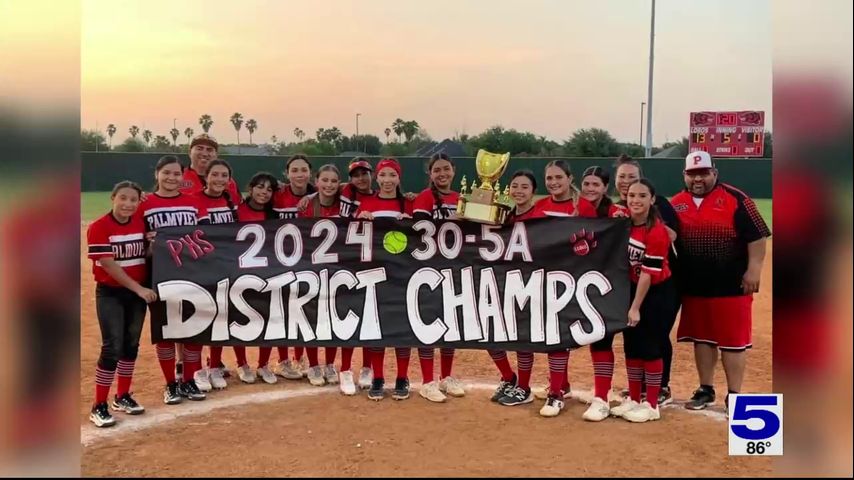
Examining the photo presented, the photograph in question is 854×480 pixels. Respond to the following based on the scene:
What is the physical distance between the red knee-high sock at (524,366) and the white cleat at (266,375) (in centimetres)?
218

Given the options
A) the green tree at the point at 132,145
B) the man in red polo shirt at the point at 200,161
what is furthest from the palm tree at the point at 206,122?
the man in red polo shirt at the point at 200,161

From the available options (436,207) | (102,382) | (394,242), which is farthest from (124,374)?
(436,207)

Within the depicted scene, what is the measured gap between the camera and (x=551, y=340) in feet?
16.3

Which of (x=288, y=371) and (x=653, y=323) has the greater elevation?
(x=653, y=323)

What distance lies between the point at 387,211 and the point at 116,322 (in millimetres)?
2192

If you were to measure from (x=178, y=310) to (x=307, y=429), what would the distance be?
4.61ft

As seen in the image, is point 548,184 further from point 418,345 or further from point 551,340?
point 418,345

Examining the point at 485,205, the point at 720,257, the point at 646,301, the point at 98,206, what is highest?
the point at 98,206

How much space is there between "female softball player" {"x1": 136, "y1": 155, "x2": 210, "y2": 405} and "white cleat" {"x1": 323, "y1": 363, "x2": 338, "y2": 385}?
3.43 ft

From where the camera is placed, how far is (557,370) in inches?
197

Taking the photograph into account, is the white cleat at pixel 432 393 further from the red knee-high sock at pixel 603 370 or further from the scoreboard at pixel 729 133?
the scoreboard at pixel 729 133

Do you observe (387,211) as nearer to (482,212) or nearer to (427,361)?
(482,212)

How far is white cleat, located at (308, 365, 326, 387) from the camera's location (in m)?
5.70

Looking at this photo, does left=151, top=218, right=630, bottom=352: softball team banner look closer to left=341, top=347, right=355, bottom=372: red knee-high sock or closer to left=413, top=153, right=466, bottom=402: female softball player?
left=413, top=153, right=466, bottom=402: female softball player
